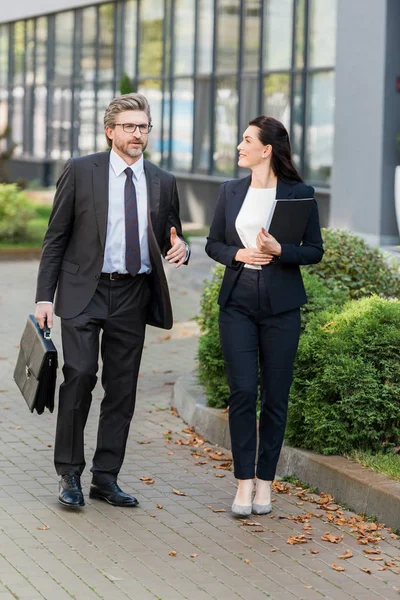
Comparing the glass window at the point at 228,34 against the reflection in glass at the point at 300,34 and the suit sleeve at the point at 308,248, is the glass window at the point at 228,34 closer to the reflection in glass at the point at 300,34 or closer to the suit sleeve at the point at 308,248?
the reflection in glass at the point at 300,34

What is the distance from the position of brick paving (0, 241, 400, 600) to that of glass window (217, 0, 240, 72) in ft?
56.2

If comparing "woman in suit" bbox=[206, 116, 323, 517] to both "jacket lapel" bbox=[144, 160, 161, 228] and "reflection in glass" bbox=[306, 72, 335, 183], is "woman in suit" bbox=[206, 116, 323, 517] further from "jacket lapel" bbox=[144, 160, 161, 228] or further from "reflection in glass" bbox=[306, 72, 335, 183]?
"reflection in glass" bbox=[306, 72, 335, 183]

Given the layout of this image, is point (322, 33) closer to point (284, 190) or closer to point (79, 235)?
point (284, 190)

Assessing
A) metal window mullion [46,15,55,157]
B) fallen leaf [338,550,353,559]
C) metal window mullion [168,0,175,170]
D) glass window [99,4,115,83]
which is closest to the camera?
fallen leaf [338,550,353,559]

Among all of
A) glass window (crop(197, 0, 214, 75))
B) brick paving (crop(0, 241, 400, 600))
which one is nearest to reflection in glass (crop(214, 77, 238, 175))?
glass window (crop(197, 0, 214, 75))

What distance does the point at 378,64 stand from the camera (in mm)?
17734

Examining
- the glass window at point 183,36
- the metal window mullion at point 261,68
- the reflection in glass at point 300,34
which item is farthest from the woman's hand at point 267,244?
the glass window at point 183,36

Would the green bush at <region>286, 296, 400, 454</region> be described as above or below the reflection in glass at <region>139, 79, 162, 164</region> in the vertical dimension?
below

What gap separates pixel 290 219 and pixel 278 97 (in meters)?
16.6

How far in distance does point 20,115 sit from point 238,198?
3210 cm

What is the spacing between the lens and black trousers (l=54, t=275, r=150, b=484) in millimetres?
6184

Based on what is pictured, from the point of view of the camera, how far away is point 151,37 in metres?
28.2

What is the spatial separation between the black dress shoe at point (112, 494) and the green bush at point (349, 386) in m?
1.07

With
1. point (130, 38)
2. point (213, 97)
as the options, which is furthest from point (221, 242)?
point (130, 38)
